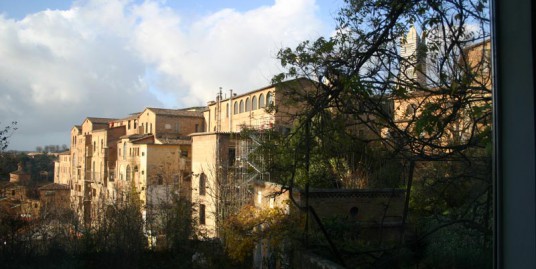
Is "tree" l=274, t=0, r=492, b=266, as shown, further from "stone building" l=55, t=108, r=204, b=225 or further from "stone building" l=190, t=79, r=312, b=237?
"stone building" l=55, t=108, r=204, b=225

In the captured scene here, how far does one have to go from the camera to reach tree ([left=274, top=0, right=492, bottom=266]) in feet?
10.5

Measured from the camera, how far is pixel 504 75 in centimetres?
90

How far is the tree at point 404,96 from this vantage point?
3.20 m

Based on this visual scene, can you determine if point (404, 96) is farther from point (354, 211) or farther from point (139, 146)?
point (139, 146)

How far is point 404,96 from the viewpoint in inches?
153

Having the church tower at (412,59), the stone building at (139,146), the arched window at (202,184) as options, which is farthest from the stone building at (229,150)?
the stone building at (139,146)

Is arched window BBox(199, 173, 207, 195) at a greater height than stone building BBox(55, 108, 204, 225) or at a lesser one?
lesser

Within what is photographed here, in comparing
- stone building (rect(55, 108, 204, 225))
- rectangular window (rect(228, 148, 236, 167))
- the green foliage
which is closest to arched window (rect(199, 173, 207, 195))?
rectangular window (rect(228, 148, 236, 167))

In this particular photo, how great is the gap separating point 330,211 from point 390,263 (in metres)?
3.71

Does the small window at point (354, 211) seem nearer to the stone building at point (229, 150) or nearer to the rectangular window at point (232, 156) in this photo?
the stone building at point (229, 150)

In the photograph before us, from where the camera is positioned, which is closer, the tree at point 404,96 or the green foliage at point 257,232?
the tree at point 404,96

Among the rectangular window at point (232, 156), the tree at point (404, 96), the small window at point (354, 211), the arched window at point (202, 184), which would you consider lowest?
the arched window at point (202, 184)

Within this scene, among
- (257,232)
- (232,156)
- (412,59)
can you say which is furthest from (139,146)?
(412,59)

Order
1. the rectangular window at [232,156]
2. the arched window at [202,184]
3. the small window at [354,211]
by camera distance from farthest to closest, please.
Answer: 1. the rectangular window at [232,156]
2. the arched window at [202,184]
3. the small window at [354,211]
